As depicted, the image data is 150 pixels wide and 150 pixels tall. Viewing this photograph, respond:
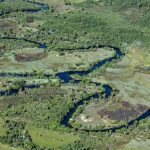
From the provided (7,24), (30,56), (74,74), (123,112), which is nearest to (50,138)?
(123,112)

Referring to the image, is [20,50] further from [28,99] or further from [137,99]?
[137,99]

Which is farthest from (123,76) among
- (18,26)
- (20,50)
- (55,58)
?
(18,26)

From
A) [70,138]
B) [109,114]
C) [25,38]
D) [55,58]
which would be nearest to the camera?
[70,138]

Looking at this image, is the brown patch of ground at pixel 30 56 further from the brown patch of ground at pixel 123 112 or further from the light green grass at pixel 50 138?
the light green grass at pixel 50 138

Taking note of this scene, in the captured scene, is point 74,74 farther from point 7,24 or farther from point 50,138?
point 7,24

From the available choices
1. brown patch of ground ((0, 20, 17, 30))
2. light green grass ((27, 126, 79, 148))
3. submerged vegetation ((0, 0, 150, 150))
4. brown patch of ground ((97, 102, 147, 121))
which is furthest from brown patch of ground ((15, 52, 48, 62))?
light green grass ((27, 126, 79, 148))

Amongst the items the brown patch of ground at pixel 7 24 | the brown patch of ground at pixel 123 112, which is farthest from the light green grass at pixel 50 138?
the brown patch of ground at pixel 7 24
